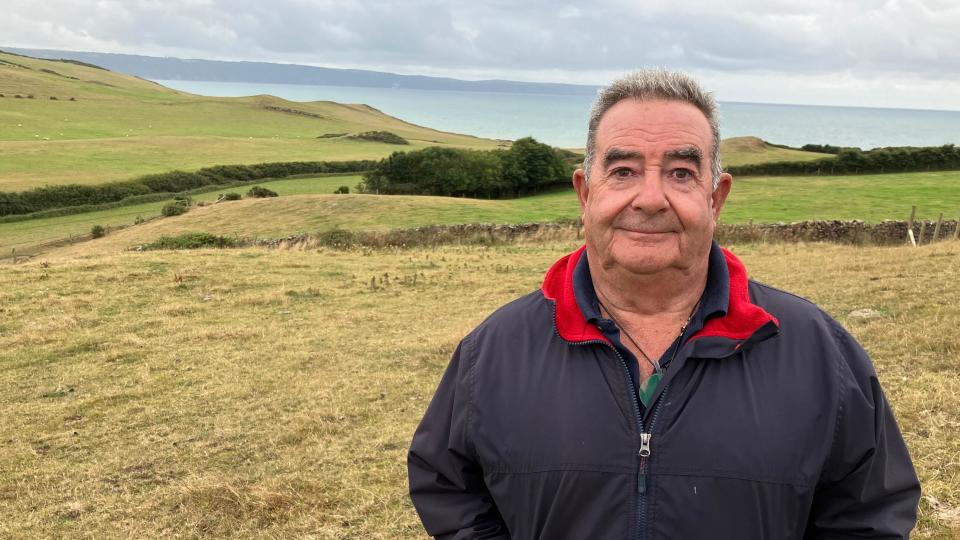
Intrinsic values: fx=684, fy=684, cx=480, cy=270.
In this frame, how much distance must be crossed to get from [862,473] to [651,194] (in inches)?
45.4

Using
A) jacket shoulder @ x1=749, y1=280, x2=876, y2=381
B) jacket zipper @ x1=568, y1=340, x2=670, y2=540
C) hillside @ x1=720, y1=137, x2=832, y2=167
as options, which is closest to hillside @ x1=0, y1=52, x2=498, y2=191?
hillside @ x1=720, y1=137, x2=832, y2=167

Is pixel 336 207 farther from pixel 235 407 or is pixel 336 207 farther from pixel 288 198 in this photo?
pixel 235 407

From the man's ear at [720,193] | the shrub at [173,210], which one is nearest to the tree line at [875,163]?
the shrub at [173,210]

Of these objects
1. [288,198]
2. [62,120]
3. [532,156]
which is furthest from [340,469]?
[62,120]

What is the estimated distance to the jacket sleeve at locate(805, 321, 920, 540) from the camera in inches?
88.5

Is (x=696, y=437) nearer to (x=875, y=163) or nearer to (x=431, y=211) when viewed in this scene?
(x=431, y=211)

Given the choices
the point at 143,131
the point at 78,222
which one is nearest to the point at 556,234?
the point at 78,222

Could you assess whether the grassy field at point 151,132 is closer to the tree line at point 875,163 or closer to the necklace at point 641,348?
the tree line at point 875,163

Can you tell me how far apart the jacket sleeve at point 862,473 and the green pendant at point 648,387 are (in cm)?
59

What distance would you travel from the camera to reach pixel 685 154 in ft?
7.99

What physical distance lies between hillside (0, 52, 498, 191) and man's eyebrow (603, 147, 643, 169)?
59789 millimetres

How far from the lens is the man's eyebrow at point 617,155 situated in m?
2.45

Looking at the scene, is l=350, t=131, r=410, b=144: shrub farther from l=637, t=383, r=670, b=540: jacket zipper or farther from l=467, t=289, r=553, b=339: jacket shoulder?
l=637, t=383, r=670, b=540: jacket zipper

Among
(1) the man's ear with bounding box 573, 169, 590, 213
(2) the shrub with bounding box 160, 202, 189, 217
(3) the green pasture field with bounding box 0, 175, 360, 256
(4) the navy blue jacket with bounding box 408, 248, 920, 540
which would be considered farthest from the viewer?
(2) the shrub with bounding box 160, 202, 189, 217
